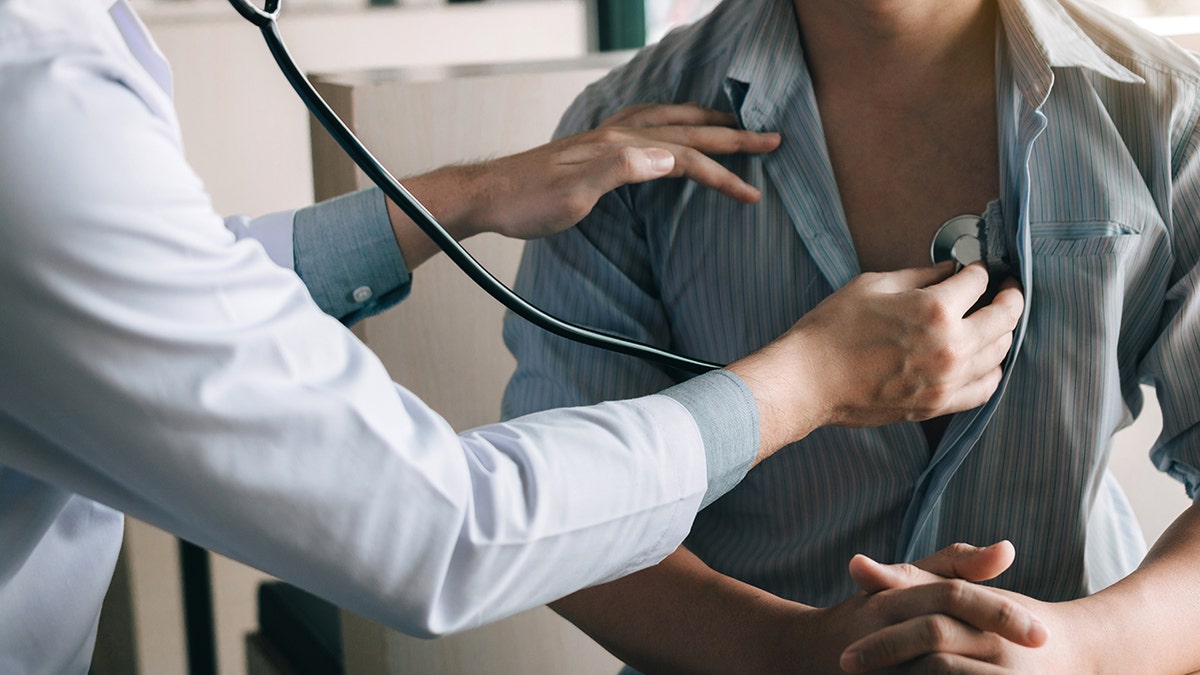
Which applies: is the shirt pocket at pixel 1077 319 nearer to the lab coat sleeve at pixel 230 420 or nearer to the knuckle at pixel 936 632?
the knuckle at pixel 936 632

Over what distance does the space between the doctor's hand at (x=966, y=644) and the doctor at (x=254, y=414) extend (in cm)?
16

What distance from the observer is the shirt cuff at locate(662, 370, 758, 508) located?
2.59ft

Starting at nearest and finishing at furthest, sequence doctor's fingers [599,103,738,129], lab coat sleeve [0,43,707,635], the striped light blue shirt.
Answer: lab coat sleeve [0,43,707,635]
the striped light blue shirt
doctor's fingers [599,103,738,129]

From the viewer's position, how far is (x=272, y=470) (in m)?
0.65

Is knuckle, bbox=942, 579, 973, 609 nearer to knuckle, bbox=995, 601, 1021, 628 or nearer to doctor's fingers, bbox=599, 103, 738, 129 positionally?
knuckle, bbox=995, 601, 1021, 628

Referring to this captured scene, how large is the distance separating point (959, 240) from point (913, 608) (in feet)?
1.19

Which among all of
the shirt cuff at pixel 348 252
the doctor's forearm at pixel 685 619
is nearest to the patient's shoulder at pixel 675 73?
the shirt cuff at pixel 348 252

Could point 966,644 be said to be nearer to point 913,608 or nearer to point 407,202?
point 913,608

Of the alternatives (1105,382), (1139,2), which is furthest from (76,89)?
(1139,2)

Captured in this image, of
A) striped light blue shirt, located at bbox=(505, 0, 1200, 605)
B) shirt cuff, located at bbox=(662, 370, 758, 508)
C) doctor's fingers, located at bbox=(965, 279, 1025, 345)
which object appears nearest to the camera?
shirt cuff, located at bbox=(662, 370, 758, 508)

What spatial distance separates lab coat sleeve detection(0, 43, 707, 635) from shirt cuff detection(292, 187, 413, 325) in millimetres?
459

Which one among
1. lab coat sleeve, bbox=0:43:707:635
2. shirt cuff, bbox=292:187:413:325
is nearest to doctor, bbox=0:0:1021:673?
lab coat sleeve, bbox=0:43:707:635

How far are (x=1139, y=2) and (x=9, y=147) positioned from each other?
2.13m

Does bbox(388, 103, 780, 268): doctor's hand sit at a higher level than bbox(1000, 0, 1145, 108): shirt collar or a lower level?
lower
